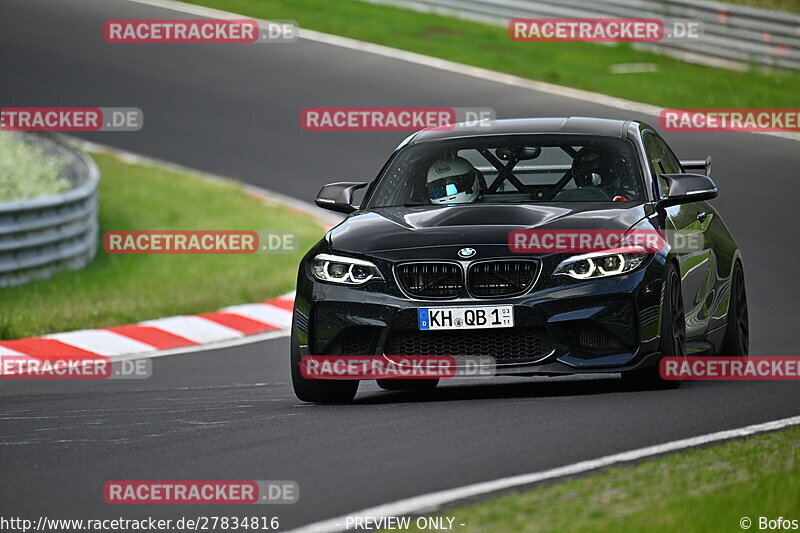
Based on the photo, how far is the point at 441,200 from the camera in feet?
31.7

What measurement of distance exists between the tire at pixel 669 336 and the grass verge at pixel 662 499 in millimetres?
2070

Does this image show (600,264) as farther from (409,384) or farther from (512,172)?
(409,384)

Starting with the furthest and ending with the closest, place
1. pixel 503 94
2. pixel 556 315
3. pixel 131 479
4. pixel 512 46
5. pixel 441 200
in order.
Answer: pixel 512 46 < pixel 503 94 < pixel 441 200 < pixel 556 315 < pixel 131 479

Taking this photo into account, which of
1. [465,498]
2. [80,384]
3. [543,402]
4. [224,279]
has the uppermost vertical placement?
[465,498]

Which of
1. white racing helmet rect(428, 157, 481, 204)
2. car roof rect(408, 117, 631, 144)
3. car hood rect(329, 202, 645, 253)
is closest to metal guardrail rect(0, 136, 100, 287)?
car roof rect(408, 117, 631, 144)

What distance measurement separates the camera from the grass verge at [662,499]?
5.24 m

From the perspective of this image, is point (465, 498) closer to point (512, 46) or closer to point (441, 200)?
point (441, 200)

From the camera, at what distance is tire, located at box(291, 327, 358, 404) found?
8.90 meters

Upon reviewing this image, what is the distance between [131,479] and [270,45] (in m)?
21.4

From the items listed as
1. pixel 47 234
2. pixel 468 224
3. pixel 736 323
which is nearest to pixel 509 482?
pixel 468 224

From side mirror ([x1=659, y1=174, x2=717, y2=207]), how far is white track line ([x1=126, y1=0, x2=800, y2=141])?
40.6 ft

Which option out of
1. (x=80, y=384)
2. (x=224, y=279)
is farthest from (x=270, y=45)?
(x=80, y=384)

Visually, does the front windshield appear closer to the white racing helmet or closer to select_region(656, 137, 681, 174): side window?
the white racing helmet

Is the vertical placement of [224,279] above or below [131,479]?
below
